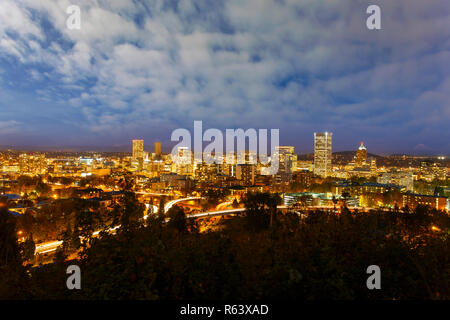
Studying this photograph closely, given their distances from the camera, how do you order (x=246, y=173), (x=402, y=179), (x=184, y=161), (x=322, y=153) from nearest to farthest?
(x=402, y=179)
(x=246, y=173)
(x=322, y=153)
(x=184, y=161)

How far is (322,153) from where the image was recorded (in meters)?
72.4

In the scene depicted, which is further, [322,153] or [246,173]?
[322,153]

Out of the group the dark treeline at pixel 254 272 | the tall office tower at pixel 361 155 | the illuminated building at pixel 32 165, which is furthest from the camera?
the tall office tower at pixel 361 155

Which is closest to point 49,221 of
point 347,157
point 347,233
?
point 347,233

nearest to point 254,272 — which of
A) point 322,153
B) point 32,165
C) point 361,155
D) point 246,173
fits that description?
point 246,173

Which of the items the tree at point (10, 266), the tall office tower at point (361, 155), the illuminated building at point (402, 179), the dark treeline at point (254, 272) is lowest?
the illuminated building at point (402, 179)

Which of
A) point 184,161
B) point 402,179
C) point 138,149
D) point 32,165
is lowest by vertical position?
point 402,179

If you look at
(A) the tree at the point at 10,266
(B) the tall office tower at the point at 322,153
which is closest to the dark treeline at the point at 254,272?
(A) the tree at the point at 10,266

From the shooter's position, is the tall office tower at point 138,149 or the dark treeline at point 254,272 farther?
the tall office tower at point 138,149

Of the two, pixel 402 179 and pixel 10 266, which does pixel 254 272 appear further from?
pixel 402 179

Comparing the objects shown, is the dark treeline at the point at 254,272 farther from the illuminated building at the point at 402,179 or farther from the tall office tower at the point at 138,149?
the tall office tower at the point at 138,149

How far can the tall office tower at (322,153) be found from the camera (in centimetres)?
7031
